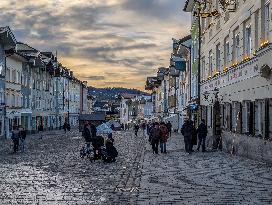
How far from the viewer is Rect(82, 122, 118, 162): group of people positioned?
19984 mm

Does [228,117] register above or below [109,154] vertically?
above

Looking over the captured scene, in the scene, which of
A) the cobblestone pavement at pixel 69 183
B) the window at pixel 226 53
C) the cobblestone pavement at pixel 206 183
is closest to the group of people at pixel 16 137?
the cobblestone pavement at pixel 69 183

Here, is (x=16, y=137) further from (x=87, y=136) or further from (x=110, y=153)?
(x=110, y=153)

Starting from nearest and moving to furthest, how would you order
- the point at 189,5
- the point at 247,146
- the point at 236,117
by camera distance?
the point at 247,146 → the point at 236,117 → the point at 189,5

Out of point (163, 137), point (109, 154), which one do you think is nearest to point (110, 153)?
point (109, 154)

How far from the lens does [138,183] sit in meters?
13.4

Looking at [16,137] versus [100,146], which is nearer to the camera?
[100,146]

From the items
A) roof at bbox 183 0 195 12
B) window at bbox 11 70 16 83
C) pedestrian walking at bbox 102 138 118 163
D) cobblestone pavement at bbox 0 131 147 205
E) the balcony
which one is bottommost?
cobblestone pavement at bbox 0 131 147 205

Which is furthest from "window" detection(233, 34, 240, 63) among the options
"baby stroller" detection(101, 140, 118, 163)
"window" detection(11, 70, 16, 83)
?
"window" detection(11, 70, 16, 83)

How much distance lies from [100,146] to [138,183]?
772 centimetres

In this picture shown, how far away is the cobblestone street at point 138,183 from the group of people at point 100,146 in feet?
2.36

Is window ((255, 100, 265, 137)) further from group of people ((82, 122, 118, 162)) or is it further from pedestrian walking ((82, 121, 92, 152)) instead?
pedestrian walking ((82, 121, 92, 152))

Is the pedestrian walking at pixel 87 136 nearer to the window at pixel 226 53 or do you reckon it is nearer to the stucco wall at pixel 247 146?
the stucco wall at pixel 247 146

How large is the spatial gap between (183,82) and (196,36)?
18557mm
